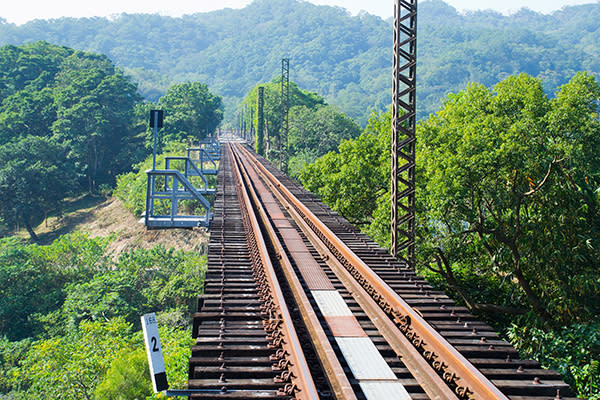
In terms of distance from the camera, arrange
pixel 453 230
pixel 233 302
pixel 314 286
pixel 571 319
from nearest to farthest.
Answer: pixel 233 302 → pixel 314 286 → pixel 571 319 → pixel 453 230

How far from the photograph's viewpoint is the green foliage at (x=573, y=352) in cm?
980

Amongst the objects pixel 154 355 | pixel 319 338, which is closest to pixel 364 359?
pixel 319 338

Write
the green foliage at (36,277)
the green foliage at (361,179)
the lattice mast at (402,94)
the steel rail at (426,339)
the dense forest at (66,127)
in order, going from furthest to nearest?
the dense forest at (66,127) → the green foliage at (36,277) → the green foliage at (361,179) → the lattice mast at (402,94) → the steel rail at (426,339)

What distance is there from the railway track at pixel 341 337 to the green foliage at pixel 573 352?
11.9 ft

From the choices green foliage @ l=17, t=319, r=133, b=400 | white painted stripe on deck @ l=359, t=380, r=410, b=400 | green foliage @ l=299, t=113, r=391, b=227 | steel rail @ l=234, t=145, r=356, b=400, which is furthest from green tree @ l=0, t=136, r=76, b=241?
white painted stripe on deck @ l=359, t=380, r=410, b=400

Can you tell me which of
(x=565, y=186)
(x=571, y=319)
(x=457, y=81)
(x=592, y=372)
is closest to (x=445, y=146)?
(x=565, y=186)

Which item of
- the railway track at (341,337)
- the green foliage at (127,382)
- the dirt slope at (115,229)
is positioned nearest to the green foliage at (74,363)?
the green foliage at (127,382)

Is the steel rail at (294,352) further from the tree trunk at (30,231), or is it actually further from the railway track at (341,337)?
the tree trunk at (30,231)

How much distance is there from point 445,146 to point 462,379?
10327mm

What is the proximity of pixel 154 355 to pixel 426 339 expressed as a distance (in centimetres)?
310

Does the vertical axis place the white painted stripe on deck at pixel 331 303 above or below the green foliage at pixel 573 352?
above

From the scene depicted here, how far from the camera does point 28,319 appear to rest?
24.1 m

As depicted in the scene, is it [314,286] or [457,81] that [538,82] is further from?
[457,81]

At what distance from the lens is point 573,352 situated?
10.7m
